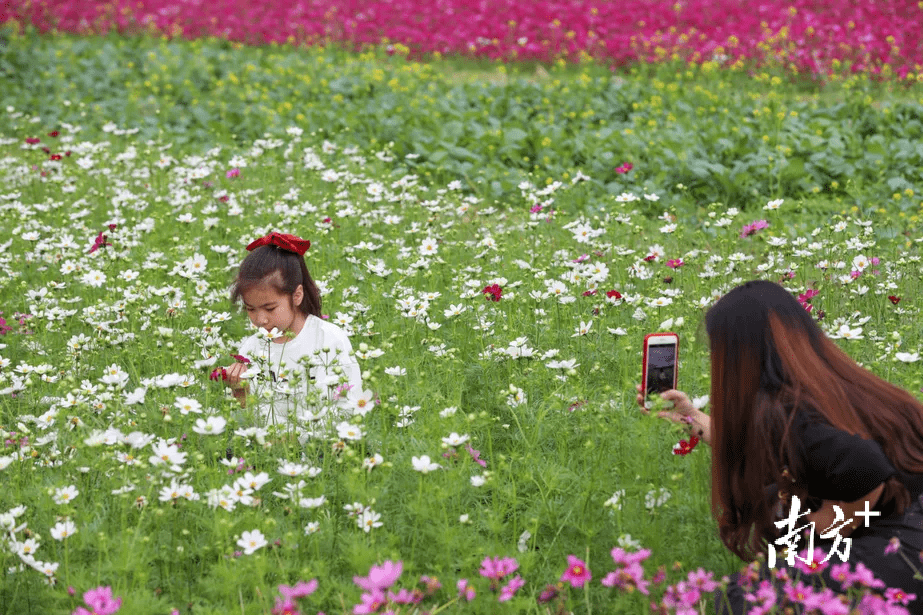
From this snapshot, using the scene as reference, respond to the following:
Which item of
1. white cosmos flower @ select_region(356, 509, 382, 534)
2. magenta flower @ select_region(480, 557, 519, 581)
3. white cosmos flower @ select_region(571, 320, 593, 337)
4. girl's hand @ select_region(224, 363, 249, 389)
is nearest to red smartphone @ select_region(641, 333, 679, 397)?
magenta flower @ select_region(480, 557, 519, 581)

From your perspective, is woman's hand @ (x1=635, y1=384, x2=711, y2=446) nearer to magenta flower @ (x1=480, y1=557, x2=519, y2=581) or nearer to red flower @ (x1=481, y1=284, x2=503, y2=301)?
magenta flower @ (x1=480, y1=557, x2=519, y2=581)

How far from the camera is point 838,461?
2.50 meters

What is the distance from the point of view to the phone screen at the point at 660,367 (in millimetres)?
3102

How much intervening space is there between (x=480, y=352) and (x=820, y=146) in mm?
4594

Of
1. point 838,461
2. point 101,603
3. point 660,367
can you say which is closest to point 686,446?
point 660,367

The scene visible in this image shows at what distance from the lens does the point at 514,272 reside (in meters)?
5.33

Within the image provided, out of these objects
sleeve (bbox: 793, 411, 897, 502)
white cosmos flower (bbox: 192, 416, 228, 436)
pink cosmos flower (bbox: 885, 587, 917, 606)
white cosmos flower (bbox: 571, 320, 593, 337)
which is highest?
sleeve (bbox: 793, 411, 897, 502)

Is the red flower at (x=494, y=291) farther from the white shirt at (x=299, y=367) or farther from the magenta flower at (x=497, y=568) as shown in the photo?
the magenta flower at (x=497, y=568)

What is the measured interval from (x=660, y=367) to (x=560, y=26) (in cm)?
1101

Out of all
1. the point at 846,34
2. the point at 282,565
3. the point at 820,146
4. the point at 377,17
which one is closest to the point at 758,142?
the point at 820,146

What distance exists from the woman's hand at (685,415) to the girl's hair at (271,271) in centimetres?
171

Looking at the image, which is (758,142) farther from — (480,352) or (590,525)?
(590,525)

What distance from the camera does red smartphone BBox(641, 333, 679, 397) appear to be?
3.09m

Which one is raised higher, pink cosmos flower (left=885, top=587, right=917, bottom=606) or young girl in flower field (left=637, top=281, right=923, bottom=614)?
young girl in flower field (left=637, top=281, right=923, bottom=614)
